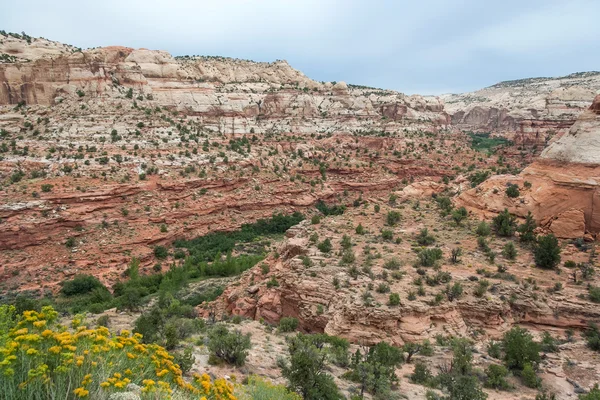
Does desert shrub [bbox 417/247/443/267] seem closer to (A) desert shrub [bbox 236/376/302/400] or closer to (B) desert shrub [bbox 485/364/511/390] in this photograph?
(B) desert shrub [bbox 485/364/511/390]

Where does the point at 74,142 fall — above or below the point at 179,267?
above

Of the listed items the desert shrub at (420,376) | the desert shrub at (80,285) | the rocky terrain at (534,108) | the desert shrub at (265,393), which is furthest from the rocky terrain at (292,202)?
the desert shrub at (265,393)

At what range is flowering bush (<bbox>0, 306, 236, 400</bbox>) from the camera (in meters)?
3.74

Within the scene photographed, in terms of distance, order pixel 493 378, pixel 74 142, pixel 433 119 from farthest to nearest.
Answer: pixel 433 119, pixel 74 142, pixel 493 378

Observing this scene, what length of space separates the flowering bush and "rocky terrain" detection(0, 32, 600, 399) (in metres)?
4.35

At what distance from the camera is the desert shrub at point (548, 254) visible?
15.1 m

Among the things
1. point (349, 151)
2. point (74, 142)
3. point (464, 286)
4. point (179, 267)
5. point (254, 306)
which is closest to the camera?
point (464, 286)

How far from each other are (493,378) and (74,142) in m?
38.6

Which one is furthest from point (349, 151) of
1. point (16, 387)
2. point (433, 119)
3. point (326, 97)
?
point (16, 387)

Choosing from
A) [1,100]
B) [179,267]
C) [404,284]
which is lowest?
[179,267]

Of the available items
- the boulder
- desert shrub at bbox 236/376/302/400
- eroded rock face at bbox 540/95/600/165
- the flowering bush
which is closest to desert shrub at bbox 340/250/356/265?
desert shrub at bbox 236/376/302/400

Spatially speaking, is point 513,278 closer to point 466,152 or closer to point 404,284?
point 404,284

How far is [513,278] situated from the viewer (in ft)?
47.2

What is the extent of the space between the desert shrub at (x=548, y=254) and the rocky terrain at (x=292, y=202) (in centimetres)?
40
